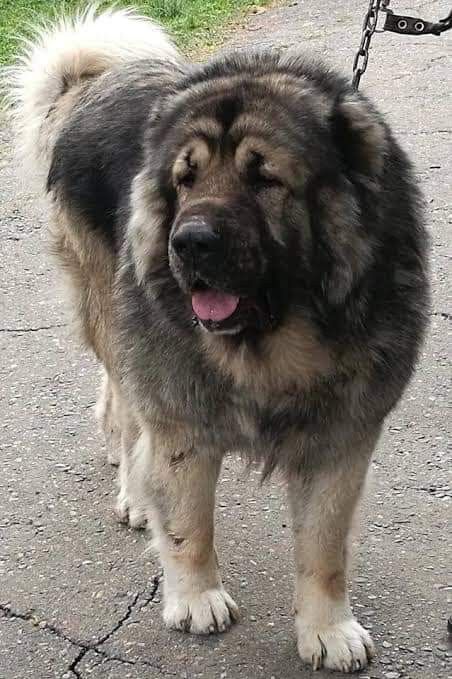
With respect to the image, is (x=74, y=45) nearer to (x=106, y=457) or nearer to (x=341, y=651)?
(x=106, y=457)

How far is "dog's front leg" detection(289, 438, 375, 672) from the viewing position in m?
2.92

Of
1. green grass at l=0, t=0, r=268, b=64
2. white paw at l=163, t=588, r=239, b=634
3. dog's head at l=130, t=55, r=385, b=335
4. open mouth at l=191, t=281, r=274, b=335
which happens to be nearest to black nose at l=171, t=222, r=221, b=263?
dog's head at l=130, t=55, r=385, b=335

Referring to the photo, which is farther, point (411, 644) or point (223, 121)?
point (411, 644)

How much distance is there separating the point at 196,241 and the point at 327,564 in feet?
3.58

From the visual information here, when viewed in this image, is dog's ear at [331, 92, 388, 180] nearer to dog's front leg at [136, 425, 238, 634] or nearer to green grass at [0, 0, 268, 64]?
dog's front leg at [136, 425, 238, 634]

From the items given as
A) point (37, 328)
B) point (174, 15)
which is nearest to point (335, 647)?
point (37, 328)

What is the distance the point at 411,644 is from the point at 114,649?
0.86 metres

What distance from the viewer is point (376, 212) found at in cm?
263

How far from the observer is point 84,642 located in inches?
119

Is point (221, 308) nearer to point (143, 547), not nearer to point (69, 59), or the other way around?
point (143, 547)

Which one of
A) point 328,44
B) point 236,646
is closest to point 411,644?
point 236,646

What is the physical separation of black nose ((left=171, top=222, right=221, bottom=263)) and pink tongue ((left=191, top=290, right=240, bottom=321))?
15 cm

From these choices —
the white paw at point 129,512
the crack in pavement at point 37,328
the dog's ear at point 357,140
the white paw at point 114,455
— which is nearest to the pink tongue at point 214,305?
the dog's ear at point 357,140

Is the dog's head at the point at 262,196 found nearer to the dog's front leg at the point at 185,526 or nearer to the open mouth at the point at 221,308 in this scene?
the open mouth at the point at 221,308
